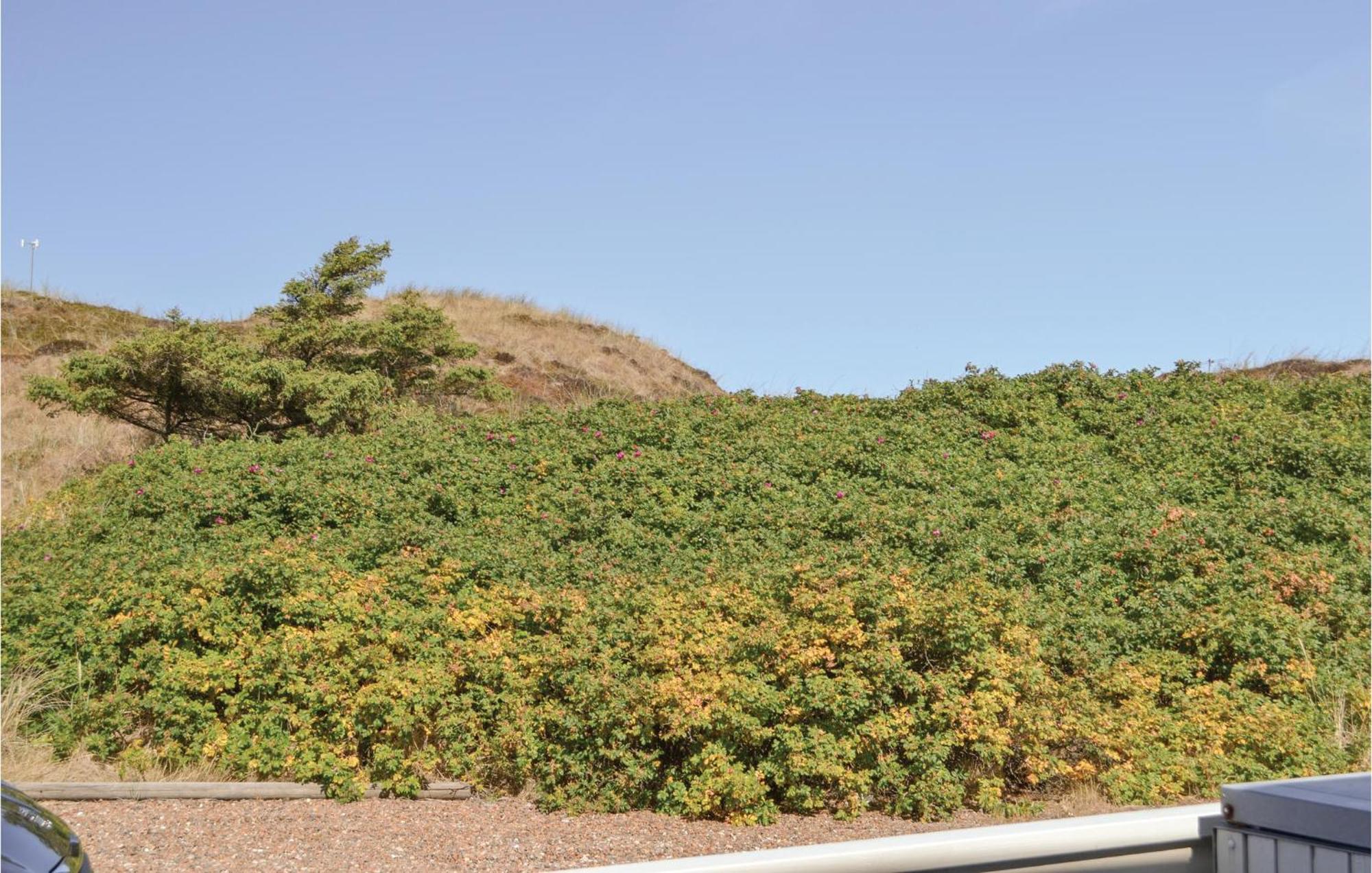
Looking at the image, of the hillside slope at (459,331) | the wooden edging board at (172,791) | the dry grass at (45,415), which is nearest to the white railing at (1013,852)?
the wooden edging board at (172,791)

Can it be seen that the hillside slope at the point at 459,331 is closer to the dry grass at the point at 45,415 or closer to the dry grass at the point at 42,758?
the dry grass at the point at 45,415

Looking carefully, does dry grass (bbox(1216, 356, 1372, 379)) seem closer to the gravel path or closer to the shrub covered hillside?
the shrub covered hillside

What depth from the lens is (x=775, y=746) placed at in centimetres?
557

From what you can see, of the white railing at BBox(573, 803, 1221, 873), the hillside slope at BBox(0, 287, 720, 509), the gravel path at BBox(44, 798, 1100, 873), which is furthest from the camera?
the hillside slope at BBox(0, 287, 720, 509)

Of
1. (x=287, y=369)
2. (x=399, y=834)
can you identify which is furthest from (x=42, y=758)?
(x=287, y=369)

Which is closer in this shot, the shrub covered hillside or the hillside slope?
the shrub covered hillside

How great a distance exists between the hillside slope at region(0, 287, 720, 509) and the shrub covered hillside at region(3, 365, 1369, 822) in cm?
389

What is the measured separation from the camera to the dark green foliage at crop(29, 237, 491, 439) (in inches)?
495

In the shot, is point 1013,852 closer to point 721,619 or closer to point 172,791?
point 721,619

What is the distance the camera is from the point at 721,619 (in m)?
6.65

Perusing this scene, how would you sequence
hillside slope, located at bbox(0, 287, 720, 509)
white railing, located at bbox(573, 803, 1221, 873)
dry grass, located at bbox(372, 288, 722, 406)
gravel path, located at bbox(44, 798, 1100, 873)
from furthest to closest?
1. dry grass, located at bbox(372, 288, 722, 406)
2. hillside slope, located at bbox(0, 287, 720, 509)
3. gravel path, located at bbox(44, 798, 1100, 873)
4. white railing, located at bbox(573, 803, 1221, 873)

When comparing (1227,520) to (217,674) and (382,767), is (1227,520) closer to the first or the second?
(382,767)

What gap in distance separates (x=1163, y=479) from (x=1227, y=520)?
124 centimetres

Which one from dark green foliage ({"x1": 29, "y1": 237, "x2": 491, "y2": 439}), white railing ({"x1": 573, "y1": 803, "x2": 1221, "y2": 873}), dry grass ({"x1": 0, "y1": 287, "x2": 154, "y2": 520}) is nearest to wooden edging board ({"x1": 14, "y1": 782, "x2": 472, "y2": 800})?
white railing ({"x1": 573, "y1": 803, "x2": 1221, "y2": 873})
